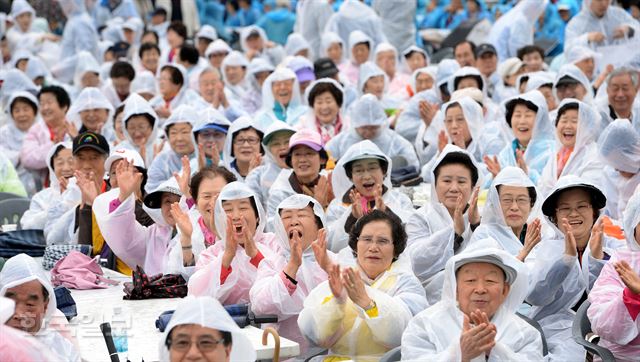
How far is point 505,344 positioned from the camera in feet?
16.9

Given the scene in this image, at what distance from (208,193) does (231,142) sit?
242 cm

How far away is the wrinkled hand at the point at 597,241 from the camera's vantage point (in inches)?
242

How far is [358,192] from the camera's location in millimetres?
7691

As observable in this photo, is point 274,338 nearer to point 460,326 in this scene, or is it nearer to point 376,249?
point 460,326

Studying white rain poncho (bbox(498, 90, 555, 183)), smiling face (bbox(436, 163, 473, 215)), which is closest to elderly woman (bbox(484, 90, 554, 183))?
white rain poncho (bbox(498, 90, 555, 183))

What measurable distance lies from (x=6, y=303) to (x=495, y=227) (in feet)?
9.74

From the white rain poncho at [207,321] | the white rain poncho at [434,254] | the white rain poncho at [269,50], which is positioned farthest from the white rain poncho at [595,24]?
the white rain poncho at [207,321]

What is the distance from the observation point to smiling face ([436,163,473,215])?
23.1 feet

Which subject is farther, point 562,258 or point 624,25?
point 624,25

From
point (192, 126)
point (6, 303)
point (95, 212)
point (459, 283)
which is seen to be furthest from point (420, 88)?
point (6, 303)

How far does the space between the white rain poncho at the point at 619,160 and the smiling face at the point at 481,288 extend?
9.90 feet

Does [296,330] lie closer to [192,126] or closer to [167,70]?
[192,126]

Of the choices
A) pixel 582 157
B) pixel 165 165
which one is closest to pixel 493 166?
pixel 582 157

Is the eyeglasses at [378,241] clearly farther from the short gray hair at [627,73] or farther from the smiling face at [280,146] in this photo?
the short gray hair at [627,73]
